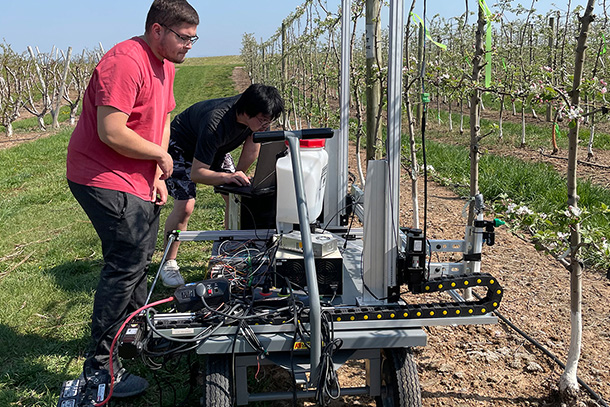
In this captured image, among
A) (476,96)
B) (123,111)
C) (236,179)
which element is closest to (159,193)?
(123,111)

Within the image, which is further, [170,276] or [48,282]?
[48,282]

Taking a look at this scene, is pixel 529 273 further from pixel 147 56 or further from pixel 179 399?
pixel 147 56

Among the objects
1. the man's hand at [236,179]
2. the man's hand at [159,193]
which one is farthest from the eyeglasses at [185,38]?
the man's hand at [236,179]

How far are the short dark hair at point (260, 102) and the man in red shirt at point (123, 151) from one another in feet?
2.92

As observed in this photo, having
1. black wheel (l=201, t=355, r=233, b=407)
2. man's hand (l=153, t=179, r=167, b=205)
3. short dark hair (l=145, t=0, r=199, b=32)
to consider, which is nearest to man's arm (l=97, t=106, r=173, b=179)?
man's hand (l=153, t=179, r=167, b=205)

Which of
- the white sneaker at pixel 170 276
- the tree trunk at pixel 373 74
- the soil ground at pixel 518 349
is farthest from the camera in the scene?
the tree trunk at pixel 373 74

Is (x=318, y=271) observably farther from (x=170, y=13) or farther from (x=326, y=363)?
(x=170, y=13)

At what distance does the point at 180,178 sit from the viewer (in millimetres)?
4012

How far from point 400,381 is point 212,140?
2094 mm

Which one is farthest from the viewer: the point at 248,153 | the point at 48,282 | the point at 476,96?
the point at 48,282

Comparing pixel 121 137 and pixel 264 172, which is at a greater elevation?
pixel 121 137

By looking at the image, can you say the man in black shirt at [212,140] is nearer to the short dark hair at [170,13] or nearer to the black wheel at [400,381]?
the short dark hair at [170,13]

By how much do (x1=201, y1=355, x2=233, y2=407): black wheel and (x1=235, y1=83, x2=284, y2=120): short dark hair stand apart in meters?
1.77

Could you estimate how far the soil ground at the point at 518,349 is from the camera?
8.81 feet
